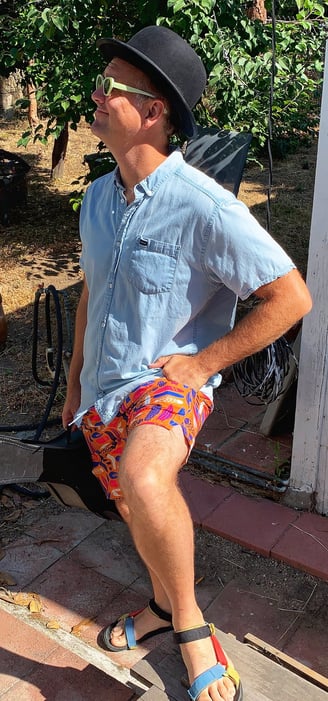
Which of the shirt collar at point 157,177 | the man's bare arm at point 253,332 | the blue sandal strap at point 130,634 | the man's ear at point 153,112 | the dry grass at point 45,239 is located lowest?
the dry grass at point 45,239

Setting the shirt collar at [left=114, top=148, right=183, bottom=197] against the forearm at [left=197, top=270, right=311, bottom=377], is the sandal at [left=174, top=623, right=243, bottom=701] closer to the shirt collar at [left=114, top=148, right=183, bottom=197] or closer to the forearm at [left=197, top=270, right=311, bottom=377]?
the forearm at [left=197, top=270, right=311, bottom=377]

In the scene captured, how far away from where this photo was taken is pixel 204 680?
195 centimetres

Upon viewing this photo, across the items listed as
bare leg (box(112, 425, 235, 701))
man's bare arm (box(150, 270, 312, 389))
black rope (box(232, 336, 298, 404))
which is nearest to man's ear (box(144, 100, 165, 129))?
man's bare arm (box(150, 270, 312, 389))

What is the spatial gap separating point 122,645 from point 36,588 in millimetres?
517

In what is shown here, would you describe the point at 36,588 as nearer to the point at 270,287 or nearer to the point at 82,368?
the point at 82,368

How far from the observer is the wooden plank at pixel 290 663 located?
2.17 metres

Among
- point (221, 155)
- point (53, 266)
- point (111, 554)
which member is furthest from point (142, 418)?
point (53, 266)

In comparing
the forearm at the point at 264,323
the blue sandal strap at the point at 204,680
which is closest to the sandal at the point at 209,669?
the blue sandal strap at the point at 204,680

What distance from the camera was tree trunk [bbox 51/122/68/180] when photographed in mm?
7969

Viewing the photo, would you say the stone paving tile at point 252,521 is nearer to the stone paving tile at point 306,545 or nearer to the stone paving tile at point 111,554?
the stone paving tile at point 306,545

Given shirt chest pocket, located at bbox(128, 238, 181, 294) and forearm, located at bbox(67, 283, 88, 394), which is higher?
shirt chest pocket, located at bbox(128, 238, 181, 294)

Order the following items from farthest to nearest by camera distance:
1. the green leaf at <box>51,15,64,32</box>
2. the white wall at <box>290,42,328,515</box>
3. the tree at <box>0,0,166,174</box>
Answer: the tree at <box>0,0,166,174</box> → the green leaf at <box>51,15,64,32</box> → the white wall at <box>290,42,328,515</box>

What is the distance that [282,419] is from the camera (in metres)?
3.64

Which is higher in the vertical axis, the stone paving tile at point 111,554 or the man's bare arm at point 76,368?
the man's bare arm at point 76,368
